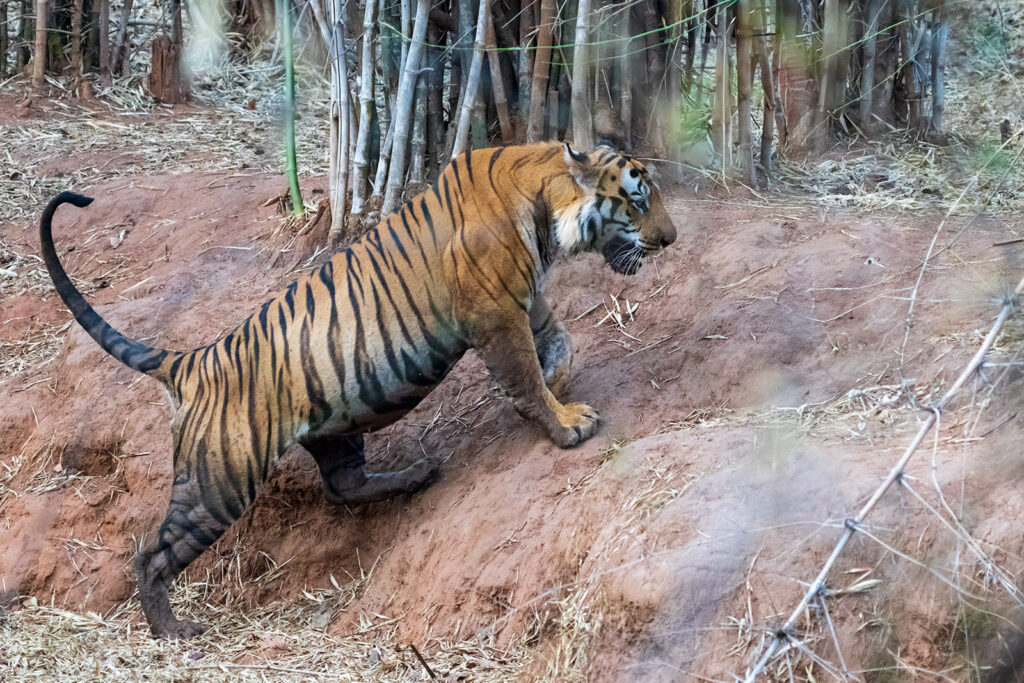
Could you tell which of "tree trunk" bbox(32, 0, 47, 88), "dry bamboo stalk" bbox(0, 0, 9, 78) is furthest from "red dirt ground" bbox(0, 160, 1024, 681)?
"dry bamboo stalk" bbox(0, 0, 9, 78)

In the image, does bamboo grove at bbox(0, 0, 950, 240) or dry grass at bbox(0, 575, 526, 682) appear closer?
dry grass at bbox(0, 575, 526, 682)

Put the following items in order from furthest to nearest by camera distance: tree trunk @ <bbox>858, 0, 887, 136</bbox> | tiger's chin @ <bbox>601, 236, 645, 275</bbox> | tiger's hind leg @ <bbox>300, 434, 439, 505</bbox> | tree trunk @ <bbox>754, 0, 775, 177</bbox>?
tree trunk @ <bbox>858, 0, 887, 136</bbox> < tree trunk @ <bbox>754, 0, 775, 177</bbox> < tiger's hind leg @ <bbox>300, 434, 439, 505</bbox> < tiger's chin @ <bbox>601, 236, 645, 275</bbox>

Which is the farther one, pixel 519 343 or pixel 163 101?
pixel 163 101

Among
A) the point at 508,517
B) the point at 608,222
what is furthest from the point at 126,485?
the point at 608,222

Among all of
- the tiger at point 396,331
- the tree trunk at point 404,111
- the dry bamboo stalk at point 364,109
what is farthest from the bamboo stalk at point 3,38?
the tiger at point 396,331

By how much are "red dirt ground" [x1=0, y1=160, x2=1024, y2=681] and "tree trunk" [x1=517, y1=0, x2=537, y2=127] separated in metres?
0.96

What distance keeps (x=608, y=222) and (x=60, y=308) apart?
4504mm

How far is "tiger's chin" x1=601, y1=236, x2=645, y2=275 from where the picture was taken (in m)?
4.71

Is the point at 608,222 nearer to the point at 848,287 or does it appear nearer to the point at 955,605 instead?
the point at 848,287

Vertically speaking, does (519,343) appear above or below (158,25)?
below

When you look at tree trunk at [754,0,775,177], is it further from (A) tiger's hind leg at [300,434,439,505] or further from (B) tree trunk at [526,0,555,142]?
(A) tiger's hind leg at [300,434,439,505]

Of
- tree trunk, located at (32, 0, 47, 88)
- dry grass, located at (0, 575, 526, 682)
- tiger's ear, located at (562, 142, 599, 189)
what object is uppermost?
tree trunk, located at (32, 0, 47, 88)

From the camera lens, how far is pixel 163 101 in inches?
408

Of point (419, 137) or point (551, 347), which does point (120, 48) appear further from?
point (551, 347)
